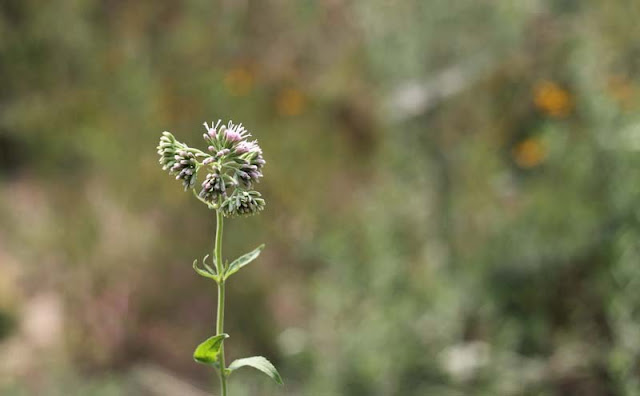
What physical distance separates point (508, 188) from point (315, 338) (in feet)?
3.62

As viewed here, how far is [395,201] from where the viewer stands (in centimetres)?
323

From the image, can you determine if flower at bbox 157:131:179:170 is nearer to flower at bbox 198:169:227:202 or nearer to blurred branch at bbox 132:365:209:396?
flower at bbox 198:169:227:202

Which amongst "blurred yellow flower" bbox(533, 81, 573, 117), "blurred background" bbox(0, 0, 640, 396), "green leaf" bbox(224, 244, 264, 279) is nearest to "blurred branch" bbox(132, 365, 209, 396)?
"blurred background" bbox(0, 0, 640, 396)

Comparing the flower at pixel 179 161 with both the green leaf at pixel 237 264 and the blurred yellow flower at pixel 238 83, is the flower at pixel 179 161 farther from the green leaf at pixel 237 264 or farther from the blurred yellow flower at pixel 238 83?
the blurred yellow flower at pixel 238 83

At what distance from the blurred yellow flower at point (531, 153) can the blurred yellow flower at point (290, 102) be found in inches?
50.6

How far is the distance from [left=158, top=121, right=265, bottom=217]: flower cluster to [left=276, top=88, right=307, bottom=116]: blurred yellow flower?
116 inches

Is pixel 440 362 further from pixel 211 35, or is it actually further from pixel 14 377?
pixel 211 35

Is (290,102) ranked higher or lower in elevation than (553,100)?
higher

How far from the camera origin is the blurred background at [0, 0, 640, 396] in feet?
8.59

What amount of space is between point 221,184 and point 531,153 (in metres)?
2.35

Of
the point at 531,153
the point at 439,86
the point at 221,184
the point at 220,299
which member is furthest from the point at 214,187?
the point at 439,86

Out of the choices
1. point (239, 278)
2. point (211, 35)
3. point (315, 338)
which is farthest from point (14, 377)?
point (211, 35)

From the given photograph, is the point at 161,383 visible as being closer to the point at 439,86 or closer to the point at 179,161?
the point at 439,86

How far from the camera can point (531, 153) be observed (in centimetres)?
294
